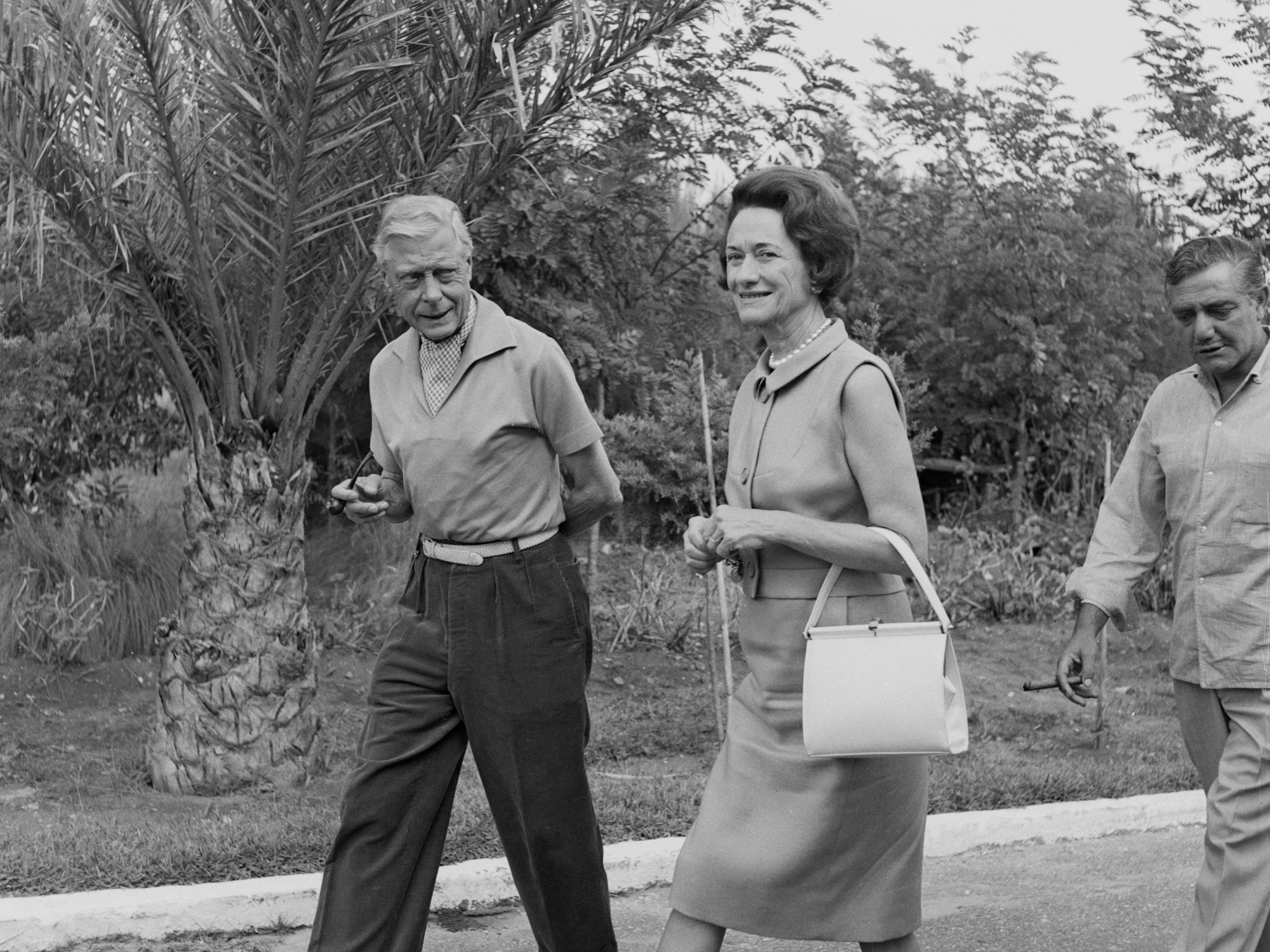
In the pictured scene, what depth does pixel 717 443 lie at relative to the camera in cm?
719

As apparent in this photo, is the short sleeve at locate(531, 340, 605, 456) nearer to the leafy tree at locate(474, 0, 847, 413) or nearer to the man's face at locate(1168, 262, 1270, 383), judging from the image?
the man's face at locate(1168, 262, 1270, 383)

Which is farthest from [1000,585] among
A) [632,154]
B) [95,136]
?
[95,136]

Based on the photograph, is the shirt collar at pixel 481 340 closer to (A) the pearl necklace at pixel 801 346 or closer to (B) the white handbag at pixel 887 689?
(A) the pearl necklace at pixel 801 346

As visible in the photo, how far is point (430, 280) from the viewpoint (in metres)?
3.69

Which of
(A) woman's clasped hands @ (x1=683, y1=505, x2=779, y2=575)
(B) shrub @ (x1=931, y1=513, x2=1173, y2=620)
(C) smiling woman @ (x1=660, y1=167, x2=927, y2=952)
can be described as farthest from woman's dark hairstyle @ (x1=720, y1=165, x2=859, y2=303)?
(B) shrub @ (x1=931, y1=513, x2=1173, y2=620)

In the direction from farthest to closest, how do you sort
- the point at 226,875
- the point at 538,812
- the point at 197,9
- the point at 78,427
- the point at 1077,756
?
1. the point at 78,427
2. the point at 1077,756
3. the point at 197,9
4. the point at 226,875
5. the point at 538,812

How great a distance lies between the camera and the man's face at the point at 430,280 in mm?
3670

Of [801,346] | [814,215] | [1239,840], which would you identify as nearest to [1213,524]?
[1239,840]

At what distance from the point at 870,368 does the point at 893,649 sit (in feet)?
1.84

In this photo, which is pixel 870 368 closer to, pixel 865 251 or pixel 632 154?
pixel 632 154

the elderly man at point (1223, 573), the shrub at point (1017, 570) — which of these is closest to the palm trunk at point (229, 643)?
the elderly man at point (1223, 573)

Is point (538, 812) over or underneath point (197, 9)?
underneath

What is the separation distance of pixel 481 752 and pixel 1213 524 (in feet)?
5.84

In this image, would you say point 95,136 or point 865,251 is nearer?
point 95,136
